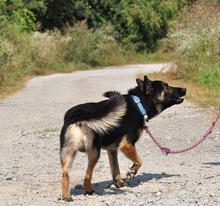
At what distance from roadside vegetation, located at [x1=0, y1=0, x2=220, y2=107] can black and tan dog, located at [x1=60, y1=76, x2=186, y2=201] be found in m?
7.02

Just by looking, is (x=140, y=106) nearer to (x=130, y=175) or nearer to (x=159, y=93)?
(x=159, y=93)

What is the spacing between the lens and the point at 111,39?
4194cm

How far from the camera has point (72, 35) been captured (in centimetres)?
3609

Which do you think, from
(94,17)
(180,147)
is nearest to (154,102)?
(180,147)

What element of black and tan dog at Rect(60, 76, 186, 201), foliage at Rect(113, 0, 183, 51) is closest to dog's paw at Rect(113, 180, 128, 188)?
black and tan dog at Rect(60, 76, 186, 201)

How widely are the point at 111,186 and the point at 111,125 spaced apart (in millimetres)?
992

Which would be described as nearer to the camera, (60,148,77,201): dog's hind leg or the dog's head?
(60,148,77,201): dog's hind leg

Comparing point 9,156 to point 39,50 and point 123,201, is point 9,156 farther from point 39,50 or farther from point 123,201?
point 39,50

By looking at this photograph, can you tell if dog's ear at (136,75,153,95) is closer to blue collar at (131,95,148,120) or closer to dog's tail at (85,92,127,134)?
blue collar at (131,95,148,120)

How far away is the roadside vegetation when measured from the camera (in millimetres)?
20578

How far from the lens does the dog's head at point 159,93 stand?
7241 mm

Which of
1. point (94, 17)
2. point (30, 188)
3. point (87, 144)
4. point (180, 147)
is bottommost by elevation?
point (94, 17)

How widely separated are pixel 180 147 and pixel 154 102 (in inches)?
98.3

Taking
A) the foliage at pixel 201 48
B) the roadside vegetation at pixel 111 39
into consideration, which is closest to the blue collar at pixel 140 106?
the roadside vegetation at pixel 111 39
